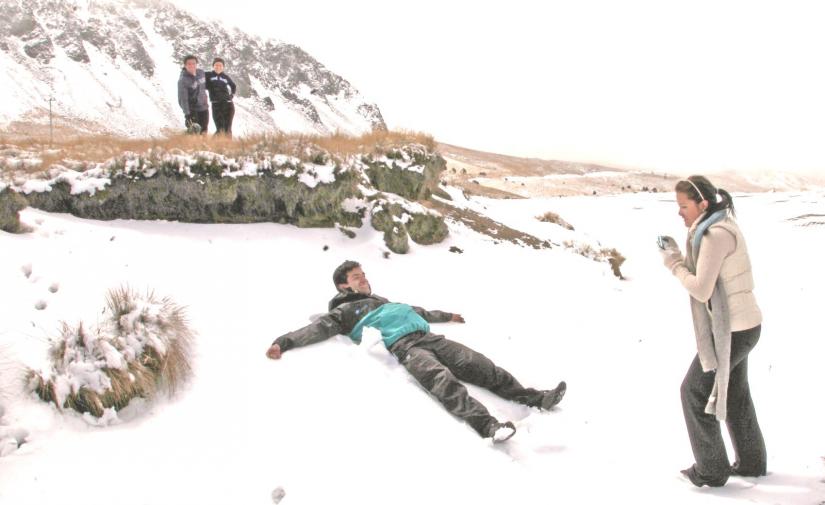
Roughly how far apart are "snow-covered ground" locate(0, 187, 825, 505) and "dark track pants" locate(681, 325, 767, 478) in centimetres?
16

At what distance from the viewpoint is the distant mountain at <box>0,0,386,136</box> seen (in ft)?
126

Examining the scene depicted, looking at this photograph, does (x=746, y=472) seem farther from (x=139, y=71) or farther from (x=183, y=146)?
(x=139, y=71)

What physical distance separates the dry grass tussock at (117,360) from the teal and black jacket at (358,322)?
0.90 m

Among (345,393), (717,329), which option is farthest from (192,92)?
(717,329)

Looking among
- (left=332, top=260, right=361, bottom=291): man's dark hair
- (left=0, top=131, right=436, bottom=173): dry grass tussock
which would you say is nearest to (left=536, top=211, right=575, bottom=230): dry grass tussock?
(left=0, top=131, right=436, bottom=173): dry grass tussock

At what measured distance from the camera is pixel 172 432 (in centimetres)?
339

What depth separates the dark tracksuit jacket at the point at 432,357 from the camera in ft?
12.9

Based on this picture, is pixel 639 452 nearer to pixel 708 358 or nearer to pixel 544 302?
pixel 708 358

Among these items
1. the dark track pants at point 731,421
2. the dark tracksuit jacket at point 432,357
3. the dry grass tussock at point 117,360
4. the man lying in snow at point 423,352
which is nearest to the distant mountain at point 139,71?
the man lying in snow at point 423,352

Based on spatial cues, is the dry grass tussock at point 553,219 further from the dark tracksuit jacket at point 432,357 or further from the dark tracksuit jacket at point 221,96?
the dark tracksuit jacket at point 432,357

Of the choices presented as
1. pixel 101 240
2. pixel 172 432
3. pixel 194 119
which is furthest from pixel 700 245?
pixel 194 119

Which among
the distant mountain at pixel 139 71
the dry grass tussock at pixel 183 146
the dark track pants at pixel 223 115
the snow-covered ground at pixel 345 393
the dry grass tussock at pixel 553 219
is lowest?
the snow-covered ground at pixel 345 393

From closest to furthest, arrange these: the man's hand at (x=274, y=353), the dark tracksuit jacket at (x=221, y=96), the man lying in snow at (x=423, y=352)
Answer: the man lying in snow at (x=423, y=352)
the man's hand at (x=274, y=353)
the dark tracksuit jacket at (x=221, y=96)

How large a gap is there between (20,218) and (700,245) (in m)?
7.27
